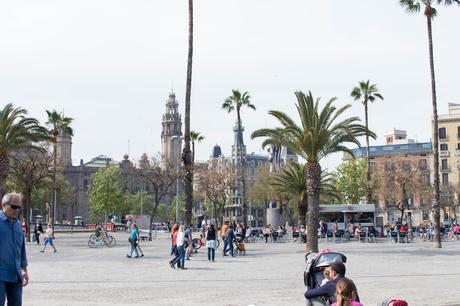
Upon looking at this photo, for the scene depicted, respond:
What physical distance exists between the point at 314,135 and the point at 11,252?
2480 centimetres

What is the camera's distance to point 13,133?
35.7 m

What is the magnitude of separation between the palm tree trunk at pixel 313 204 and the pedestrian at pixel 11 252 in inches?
959

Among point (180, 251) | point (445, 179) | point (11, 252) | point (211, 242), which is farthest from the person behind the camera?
point (445, 179)

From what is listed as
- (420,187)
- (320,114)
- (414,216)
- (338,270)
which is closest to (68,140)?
(414,216)

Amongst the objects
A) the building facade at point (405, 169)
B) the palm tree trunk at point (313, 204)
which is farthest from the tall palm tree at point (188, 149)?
the building facade at point (405, 169)

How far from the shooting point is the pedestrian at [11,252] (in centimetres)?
738

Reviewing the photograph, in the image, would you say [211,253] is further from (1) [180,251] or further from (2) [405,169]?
(2) [405,169]

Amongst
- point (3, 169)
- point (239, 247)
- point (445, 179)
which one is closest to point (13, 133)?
point (3, 169)

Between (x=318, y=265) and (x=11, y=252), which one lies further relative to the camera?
(x=318, y=265)

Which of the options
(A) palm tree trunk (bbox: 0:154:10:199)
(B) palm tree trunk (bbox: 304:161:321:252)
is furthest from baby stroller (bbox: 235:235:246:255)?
(A) palm tree trunk (bbox: 0:154:10:199)

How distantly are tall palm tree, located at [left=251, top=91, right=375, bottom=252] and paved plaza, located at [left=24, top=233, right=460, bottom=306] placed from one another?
501 cm

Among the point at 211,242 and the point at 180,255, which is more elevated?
the point at 211,242

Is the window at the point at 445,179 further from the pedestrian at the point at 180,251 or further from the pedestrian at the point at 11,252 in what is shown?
the pedestrian at the point at 11,252

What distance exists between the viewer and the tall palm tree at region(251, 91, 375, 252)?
31281 mm
